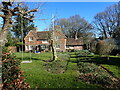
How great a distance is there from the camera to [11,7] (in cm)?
516

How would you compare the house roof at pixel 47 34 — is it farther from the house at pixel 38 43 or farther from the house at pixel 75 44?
the house at pixel 75 44

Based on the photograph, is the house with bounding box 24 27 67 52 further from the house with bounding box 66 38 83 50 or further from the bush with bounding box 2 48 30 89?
the bush with bounding box 2 48 30 89

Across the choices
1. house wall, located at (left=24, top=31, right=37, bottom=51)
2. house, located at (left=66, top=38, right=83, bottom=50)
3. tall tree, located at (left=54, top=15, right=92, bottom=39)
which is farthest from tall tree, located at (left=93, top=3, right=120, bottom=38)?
house wall, located at (left=24, top=31, right=37, bottom=51)

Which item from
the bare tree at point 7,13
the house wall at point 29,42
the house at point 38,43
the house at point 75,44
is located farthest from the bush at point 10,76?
the house at point 75,44

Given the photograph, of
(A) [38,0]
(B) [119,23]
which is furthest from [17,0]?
(B) [119,23]

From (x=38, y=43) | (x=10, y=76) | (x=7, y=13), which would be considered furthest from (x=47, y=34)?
(x=38, y=43)

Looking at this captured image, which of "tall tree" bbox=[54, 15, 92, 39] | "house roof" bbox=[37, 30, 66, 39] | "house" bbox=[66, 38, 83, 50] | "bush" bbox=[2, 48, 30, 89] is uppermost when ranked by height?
"tall tree" bbox=[54, 15, 92, 39]

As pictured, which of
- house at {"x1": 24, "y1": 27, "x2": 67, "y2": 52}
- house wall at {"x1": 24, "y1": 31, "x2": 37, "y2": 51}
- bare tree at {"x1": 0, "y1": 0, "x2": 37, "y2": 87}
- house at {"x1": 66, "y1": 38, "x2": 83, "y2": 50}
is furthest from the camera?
house at {"x1": 66, "y1": 38, "x2": 83, "y2": 50}

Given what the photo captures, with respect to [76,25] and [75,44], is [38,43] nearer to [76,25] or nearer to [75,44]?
[75,44]

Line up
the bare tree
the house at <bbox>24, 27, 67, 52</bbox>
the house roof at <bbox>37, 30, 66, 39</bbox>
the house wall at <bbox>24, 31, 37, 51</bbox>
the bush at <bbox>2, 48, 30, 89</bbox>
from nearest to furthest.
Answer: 1. the bush at <bbox>2, 48, 30, 89</bbox>
2. the bare tree
3. the house roof at <bbox>37, 30, 66, 39</bbox>
4. the house at <bbox>24, 27, 67, 52</bbox>
5. the house wall at <bbox>24, 31, 37, 51</bbox>

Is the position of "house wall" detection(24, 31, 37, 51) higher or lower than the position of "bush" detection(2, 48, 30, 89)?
higher

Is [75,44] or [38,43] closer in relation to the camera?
[38,43]

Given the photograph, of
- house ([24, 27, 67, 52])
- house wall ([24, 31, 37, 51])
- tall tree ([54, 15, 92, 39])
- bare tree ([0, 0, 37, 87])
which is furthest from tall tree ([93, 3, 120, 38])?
bare tree ([0, 0, 37, 87])

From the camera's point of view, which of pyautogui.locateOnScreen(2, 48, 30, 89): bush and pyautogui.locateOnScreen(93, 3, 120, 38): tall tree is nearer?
pyautogui.locateOnScreen(2, 48, 30, 89): bush
